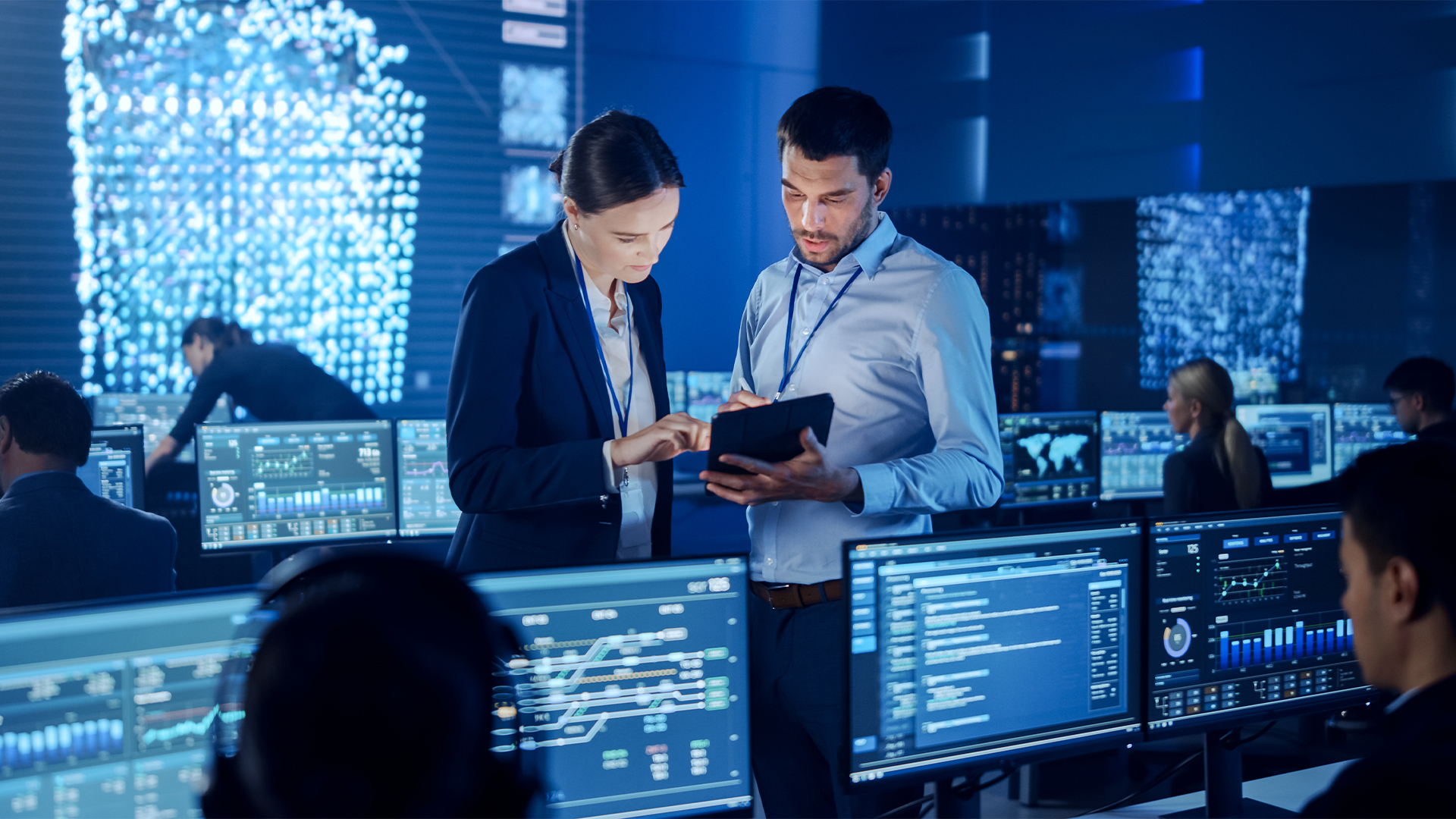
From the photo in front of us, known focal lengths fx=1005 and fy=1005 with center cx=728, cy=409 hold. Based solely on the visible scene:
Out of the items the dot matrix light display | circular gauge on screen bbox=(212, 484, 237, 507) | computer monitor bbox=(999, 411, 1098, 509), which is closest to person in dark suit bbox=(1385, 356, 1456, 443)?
computer monitor bbox=(999, 411, 1098, 509)

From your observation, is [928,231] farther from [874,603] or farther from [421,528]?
[874,603]

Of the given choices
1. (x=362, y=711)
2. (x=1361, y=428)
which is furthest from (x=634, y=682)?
(x=1361, y=428)

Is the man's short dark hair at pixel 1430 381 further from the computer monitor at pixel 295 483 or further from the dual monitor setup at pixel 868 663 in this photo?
the computer monitor at pixel 295 483

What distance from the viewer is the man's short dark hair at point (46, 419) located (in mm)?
2523

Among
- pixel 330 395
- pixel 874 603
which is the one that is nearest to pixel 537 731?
pixel 874 603

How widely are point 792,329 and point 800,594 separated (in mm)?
445

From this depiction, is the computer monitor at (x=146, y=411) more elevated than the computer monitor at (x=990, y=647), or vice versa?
the computer monitor at (x=146, y=411)

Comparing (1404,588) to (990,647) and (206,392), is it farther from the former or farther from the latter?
(206,392)

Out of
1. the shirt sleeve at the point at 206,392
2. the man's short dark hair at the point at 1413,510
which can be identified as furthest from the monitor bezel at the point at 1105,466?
the shirt sleeve at the point at 206,392

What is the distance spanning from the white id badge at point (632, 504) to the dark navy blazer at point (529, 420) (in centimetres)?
3

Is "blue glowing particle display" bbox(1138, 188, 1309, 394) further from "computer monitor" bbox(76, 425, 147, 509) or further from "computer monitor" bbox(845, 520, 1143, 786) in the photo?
"computer monitor" bbox(76, 425, 147, 509)

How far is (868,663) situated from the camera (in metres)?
1.34

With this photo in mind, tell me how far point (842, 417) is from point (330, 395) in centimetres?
348

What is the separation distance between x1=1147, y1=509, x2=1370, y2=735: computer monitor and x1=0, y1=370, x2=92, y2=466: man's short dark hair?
2.55 m
